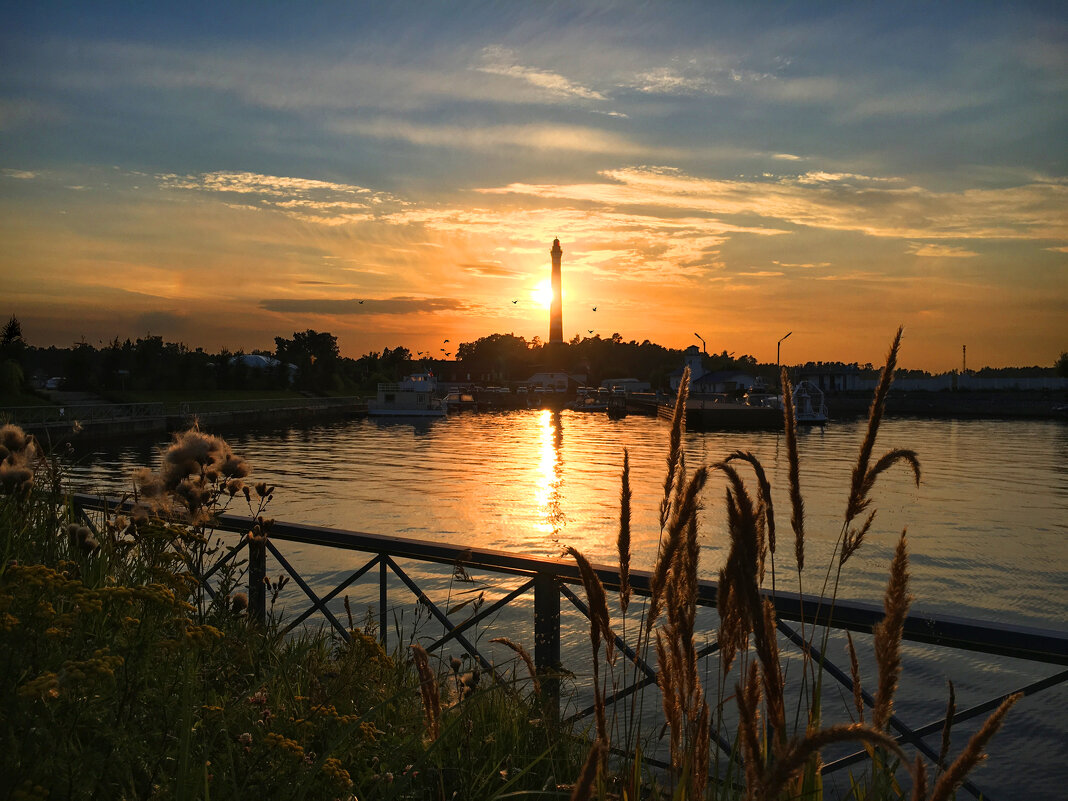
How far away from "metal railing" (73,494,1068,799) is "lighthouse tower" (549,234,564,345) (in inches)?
5699

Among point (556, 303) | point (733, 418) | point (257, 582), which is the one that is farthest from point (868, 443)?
point (556, 303)

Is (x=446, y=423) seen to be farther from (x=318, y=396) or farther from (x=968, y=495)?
(x=968, y=495)

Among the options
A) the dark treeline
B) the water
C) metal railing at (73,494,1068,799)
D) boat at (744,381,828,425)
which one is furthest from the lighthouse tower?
metal railing at (73,494,1068,799)

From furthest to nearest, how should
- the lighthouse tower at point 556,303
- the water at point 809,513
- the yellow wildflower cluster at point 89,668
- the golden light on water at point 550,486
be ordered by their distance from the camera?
the lighthouse tower at point 556,303
the golden light on water at point 550,486
the water at point 809,513
the yellow wildflower cluster at point 89,668

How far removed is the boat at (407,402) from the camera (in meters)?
76.6

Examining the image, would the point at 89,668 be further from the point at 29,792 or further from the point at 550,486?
the point at 550,486

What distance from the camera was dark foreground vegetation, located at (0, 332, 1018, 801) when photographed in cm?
156

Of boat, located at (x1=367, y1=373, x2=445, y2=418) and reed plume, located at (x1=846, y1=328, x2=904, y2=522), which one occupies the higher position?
reed plume, located at (x1=846, y1=328, x2=904, y2=522)

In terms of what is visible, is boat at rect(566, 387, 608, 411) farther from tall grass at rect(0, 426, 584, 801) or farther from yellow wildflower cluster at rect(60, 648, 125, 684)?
yellow wildflower cluster at rect(60, 648, 125, 684)

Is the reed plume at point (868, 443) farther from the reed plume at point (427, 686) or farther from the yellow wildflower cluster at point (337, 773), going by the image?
the yellow wildflower cluster at point (337, 773)

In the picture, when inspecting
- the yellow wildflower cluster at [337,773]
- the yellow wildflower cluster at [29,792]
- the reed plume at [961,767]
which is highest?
the reed plume at [961,767]

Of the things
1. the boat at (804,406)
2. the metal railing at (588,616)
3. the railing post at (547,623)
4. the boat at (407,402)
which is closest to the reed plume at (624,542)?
the metal railing at (588,616)

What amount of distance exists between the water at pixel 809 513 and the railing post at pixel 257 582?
2.32 m

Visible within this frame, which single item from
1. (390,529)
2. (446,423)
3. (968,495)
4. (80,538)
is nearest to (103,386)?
(446,423)
